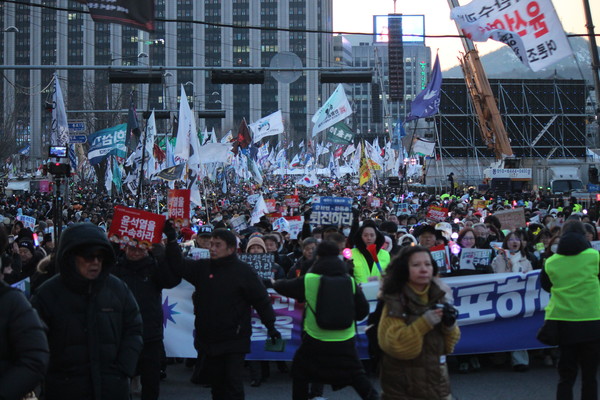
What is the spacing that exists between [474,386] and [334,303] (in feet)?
9.06

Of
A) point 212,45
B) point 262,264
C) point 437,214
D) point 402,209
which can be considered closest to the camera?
point 262,264

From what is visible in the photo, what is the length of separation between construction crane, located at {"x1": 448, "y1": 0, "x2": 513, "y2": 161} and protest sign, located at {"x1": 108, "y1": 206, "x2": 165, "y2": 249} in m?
32.1

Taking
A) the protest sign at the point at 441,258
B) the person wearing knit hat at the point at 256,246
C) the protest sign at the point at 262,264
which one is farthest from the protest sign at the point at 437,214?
the protest sign at the point at 262,264

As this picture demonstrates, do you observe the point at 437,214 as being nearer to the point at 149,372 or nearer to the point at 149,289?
the point at 149,289

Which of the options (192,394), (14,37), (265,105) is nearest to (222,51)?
(265,105)

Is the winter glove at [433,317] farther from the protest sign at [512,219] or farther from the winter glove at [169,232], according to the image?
the protest sign at [512,219]

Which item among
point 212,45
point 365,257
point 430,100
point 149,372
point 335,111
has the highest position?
point 212,45

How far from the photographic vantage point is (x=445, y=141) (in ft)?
208

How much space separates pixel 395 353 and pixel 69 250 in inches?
73.0

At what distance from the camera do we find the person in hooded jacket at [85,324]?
4.39 metres

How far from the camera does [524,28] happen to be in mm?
12305

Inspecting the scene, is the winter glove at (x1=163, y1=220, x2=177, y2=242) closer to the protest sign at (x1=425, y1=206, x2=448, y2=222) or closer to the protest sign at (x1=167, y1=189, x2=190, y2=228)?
the protest sign at (x1=167, y1=189, x2=190, y2=228)

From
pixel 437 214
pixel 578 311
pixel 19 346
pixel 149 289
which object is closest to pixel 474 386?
pixel 578 311

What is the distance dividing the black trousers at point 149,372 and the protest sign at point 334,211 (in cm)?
445
